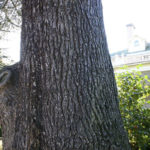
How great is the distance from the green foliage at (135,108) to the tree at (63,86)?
228 cm

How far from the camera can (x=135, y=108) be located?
402 centimetres

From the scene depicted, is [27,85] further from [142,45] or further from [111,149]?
[142,45]

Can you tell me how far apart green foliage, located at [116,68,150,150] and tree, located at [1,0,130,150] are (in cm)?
228

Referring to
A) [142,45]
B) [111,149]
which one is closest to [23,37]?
[111,149]

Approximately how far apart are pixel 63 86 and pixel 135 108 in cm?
286

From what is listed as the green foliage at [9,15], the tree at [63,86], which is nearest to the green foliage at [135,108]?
Result: the tree at [63,86]

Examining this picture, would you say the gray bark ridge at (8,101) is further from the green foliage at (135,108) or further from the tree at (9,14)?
the tree at (9,14)

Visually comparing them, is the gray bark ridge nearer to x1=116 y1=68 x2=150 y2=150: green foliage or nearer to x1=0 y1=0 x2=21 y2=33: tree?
x1=116 y1=68 x2=150 y2=150: green foliage

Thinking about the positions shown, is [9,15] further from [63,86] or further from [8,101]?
[63,86]

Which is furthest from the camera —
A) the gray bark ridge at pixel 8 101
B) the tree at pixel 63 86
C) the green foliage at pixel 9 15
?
the green foliage at pixel 9 15

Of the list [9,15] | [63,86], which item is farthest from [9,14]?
[63,86]

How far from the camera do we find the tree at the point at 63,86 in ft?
4.97

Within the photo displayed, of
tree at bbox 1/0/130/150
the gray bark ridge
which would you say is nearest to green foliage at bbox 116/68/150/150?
tree at bbox 1/0/130/150

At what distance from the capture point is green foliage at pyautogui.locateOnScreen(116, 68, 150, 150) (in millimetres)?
3787
